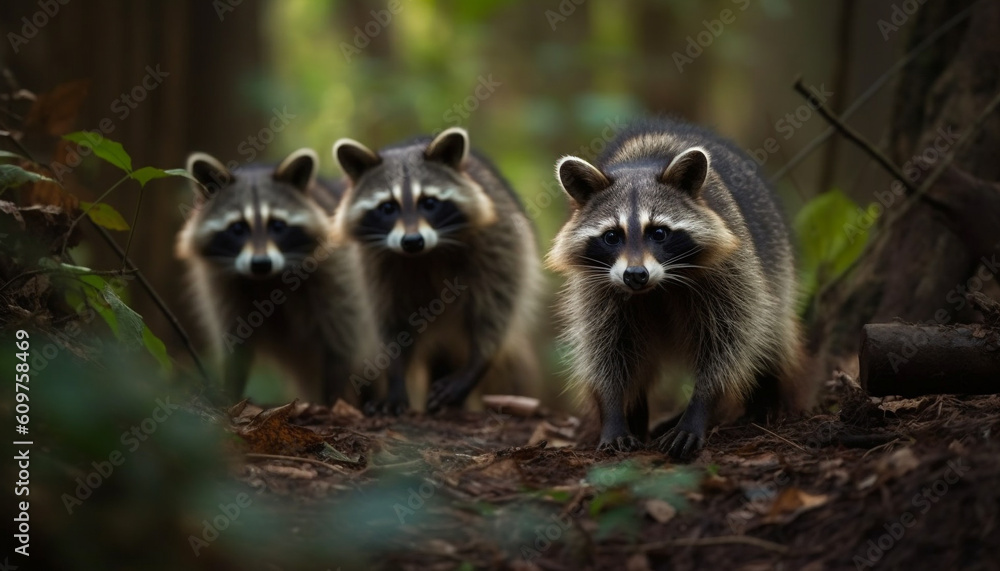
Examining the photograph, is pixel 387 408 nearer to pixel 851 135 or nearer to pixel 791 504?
pixel 851 135

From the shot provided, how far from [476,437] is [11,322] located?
2597 mm

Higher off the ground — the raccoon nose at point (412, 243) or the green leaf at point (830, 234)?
the green leaf at point (830, 234)

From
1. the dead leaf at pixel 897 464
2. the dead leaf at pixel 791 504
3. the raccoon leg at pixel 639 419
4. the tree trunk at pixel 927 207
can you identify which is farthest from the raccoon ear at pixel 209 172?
the dead leaf at pixel 897 464

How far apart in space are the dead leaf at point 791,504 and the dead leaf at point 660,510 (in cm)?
29

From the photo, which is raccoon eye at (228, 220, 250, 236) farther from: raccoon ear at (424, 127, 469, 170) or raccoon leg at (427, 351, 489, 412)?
raccoon leg at (427, 351, 489, 412)

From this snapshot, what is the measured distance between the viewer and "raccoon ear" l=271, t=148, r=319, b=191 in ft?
22.3

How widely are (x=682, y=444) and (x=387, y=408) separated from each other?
274 cm

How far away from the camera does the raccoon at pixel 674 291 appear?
4.25m

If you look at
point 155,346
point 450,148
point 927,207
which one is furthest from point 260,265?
point 927,207

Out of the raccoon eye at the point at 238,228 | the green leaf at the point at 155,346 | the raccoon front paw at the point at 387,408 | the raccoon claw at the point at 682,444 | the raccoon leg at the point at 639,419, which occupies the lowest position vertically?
the raccoon front paw at the point at 387,408

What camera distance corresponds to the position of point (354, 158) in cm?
658

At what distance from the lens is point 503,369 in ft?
24.0

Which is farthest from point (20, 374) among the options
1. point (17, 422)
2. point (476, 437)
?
point (476, 437)

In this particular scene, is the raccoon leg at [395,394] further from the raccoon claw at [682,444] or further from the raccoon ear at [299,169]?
the raccoon claw at [682,444]
